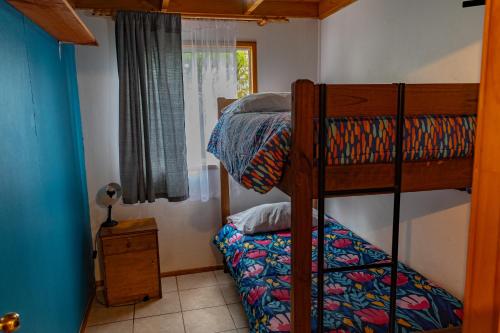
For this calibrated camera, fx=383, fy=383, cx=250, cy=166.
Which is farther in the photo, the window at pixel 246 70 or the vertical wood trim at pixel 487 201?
the window at pixel 246 70

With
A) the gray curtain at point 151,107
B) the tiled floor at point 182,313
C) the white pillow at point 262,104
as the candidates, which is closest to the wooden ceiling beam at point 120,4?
the gray curtain at point 151,107

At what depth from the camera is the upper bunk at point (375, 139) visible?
53.9 inches

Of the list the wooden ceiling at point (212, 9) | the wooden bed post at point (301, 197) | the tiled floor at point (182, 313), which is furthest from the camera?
the tiled floor at point (182, 313)

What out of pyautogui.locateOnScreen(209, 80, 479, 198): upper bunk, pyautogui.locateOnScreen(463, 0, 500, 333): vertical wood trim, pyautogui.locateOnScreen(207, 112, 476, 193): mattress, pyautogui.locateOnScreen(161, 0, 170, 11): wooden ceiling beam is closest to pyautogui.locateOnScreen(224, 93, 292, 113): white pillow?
pyautogui.locateOnScreen(161, 0, 170, 11): wooden ceiling beam

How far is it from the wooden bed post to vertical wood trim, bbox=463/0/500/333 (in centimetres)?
63

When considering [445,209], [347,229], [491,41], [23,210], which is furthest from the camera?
[347,229]

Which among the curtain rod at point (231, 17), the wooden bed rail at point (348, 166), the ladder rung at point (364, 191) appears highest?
the curtain rod at point (231, 17)

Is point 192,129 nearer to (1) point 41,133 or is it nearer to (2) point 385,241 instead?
(1) point 41,133

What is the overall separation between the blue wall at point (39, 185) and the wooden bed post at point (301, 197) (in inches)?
42.3

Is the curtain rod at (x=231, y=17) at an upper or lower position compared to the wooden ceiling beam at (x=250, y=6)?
lower

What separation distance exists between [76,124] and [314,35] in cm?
231

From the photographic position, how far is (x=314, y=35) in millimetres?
3699

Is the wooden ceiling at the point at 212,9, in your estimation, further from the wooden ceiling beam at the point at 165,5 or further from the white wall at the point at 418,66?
the white wall at the point at 418,66

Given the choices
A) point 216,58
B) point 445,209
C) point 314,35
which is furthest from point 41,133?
point 314,35
